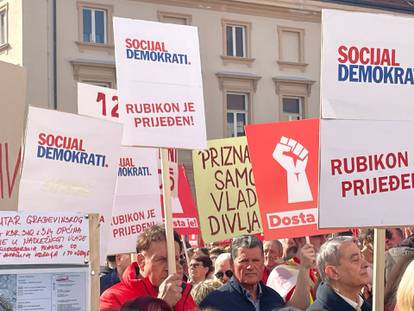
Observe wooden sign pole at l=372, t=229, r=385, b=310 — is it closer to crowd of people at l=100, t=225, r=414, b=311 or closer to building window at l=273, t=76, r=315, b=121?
crowd of people at l=100, t=225, r=414, b=311

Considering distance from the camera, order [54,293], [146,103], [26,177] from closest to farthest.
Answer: [54,293] → [26,177] → [146,103]

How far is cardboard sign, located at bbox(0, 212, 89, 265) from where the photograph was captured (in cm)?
347

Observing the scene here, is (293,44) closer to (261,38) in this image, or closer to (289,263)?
(261,38)

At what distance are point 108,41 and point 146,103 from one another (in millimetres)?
22600

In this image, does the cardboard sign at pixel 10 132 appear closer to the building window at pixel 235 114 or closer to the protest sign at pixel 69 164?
the protest sign at pixel 69 164

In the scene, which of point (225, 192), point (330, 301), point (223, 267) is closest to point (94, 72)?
point (225, 192)

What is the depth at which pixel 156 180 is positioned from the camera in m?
7.14

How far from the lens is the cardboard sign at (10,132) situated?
4.95 metres

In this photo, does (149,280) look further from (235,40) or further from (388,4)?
(388,4)

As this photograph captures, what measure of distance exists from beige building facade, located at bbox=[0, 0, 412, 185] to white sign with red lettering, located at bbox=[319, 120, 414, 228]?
22.0 metres

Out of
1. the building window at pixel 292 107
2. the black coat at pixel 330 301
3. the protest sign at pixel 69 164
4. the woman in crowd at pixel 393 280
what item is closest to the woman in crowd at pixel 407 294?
the black coat at pixel 330 301

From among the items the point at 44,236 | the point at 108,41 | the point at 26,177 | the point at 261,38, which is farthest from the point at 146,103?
the point at 261,38

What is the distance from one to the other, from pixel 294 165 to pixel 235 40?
23895 mm

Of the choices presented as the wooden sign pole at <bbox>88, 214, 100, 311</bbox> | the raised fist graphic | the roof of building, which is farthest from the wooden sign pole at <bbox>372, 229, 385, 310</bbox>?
the roof of building
